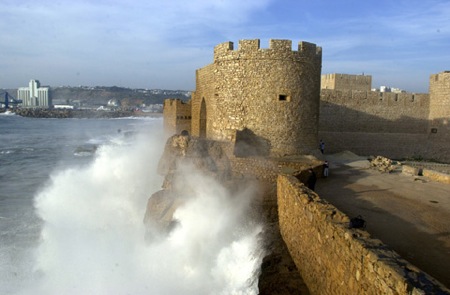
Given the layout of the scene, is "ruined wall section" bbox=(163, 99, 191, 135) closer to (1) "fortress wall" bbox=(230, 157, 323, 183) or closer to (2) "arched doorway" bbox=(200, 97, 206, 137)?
(2) "arched doorway" bbox=(200, 97, 206, 137)

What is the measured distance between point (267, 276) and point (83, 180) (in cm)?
1647

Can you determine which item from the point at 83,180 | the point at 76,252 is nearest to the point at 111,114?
the point at 83,180

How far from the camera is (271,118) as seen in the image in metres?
11.9

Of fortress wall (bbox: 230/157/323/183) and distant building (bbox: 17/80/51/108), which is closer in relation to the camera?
fortress wall (bbox: 230/157/323/183)

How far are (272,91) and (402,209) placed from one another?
5.49m

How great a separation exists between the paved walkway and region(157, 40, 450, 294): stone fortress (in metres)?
1.05

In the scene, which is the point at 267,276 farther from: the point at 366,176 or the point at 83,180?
the point at 83,180

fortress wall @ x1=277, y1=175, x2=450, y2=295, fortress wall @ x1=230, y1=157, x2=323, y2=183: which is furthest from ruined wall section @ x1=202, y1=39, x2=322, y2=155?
fortress wall @ x1=277, y1=175, x2=450, y2=295

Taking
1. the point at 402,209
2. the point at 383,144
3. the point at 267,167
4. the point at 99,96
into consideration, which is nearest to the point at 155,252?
the point at 267,167

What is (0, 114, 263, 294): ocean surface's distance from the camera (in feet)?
27.8

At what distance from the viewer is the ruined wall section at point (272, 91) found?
11.8m

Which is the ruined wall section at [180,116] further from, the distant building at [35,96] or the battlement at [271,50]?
the distant building at [35,96]

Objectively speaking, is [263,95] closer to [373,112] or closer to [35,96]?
[373,112]

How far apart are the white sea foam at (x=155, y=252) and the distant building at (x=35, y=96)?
176 meters
